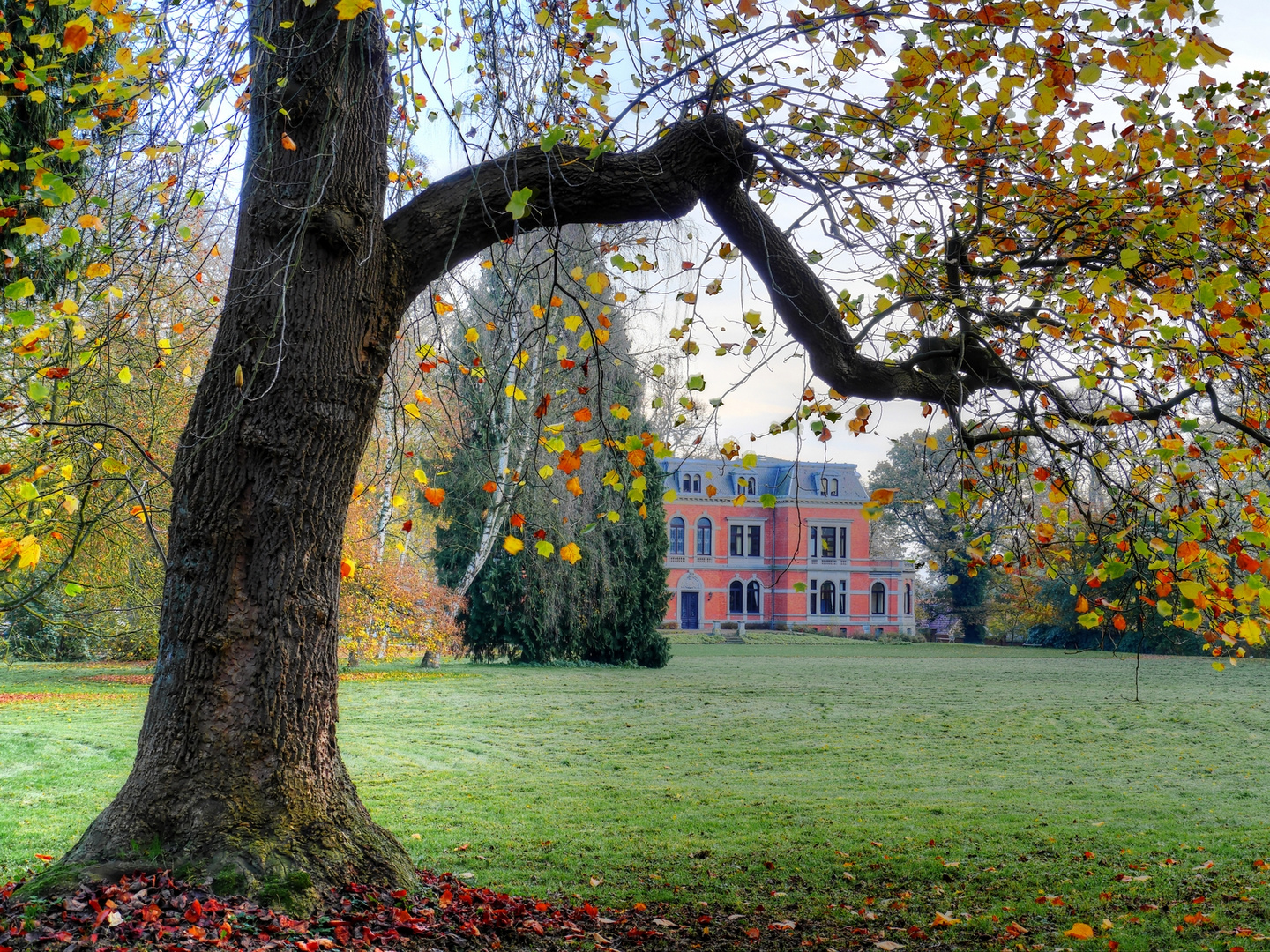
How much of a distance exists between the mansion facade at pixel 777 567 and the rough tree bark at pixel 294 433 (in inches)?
1453

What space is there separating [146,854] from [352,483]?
1.55 metres

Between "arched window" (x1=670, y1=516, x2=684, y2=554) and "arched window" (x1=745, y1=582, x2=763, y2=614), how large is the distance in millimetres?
3778

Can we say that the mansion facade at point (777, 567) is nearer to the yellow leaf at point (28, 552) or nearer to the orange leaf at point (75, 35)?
the yellow leaf at point (28, 552)

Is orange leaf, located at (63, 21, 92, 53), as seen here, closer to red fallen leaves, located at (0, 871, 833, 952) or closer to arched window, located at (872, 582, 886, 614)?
red fallen leaves, located at (0, 871, 833, 952)

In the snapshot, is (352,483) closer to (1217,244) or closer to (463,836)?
(463,836)

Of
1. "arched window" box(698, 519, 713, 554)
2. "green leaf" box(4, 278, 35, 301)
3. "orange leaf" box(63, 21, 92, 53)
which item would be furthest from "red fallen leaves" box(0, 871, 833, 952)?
"arched window" box(698, 519, 713, 554)

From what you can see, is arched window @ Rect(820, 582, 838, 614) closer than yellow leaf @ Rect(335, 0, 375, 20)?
No

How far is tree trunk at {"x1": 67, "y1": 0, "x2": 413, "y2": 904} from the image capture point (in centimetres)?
341

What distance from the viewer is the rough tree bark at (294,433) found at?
3420mm

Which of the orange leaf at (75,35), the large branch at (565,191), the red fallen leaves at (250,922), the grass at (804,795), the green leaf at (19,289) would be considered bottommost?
the grass at (804,795)

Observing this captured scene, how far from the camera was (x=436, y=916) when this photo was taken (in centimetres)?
362

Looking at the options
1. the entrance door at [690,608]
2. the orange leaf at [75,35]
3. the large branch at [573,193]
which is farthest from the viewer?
the entrance door at [690,608]

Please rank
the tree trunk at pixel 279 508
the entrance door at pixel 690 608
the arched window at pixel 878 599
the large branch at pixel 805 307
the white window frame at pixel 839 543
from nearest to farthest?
the tree trunk at pixel 279 508 → the large branch at pixel 805 307 → the entrance door at pixel 690 608 → the white window frame at pixel 839 543 → the arched window at pixel 878 599

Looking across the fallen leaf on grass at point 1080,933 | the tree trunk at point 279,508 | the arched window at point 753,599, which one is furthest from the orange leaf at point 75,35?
the arched window at point 753,599
